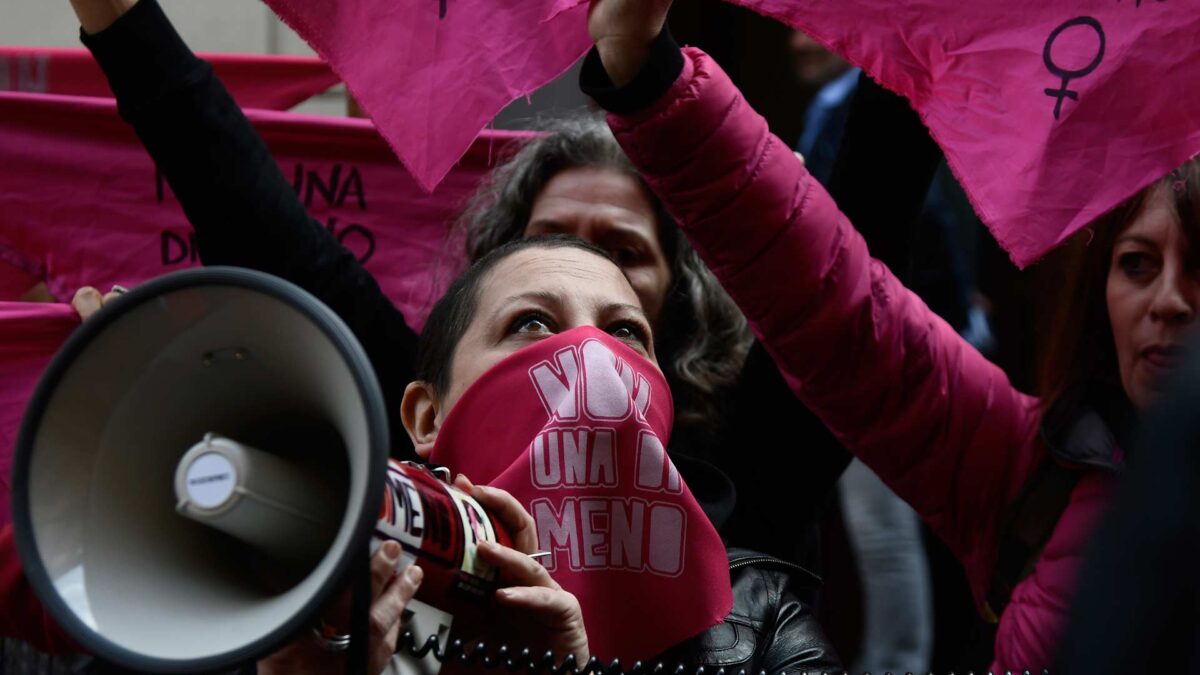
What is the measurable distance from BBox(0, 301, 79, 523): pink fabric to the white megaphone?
1.43m

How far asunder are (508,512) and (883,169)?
1.05 m

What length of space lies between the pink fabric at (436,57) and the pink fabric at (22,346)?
888mm

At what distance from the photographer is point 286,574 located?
54.1 inches

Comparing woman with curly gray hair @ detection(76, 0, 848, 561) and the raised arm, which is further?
woman with curly gray hair @ detection(76, 0, 848, 561)

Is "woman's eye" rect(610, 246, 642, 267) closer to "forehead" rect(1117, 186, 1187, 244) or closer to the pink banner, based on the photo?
the pink banner

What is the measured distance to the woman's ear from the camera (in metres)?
2.21

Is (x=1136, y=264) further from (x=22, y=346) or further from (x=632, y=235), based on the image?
(x=22, y=346)

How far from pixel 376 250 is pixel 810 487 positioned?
114 centimetres

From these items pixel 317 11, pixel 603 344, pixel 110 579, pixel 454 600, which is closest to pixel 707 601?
pixel 603 344

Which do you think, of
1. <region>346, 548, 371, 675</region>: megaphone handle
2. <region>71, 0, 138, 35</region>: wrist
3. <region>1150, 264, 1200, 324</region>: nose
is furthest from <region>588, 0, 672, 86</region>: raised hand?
<region>346, 548, 371, 675</region>: megaphone handle

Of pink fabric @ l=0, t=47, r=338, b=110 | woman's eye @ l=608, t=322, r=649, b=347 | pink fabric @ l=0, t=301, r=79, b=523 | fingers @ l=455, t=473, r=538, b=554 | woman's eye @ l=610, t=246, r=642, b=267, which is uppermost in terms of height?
fingers @ l=455, t=473, r=538, b=554

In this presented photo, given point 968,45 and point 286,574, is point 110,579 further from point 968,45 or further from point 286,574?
point 968,45

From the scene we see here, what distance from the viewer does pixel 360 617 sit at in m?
1.29

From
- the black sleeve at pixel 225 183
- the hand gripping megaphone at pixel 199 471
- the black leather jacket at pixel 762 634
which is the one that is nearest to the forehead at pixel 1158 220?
the black leather jacket at pixel 762 634
